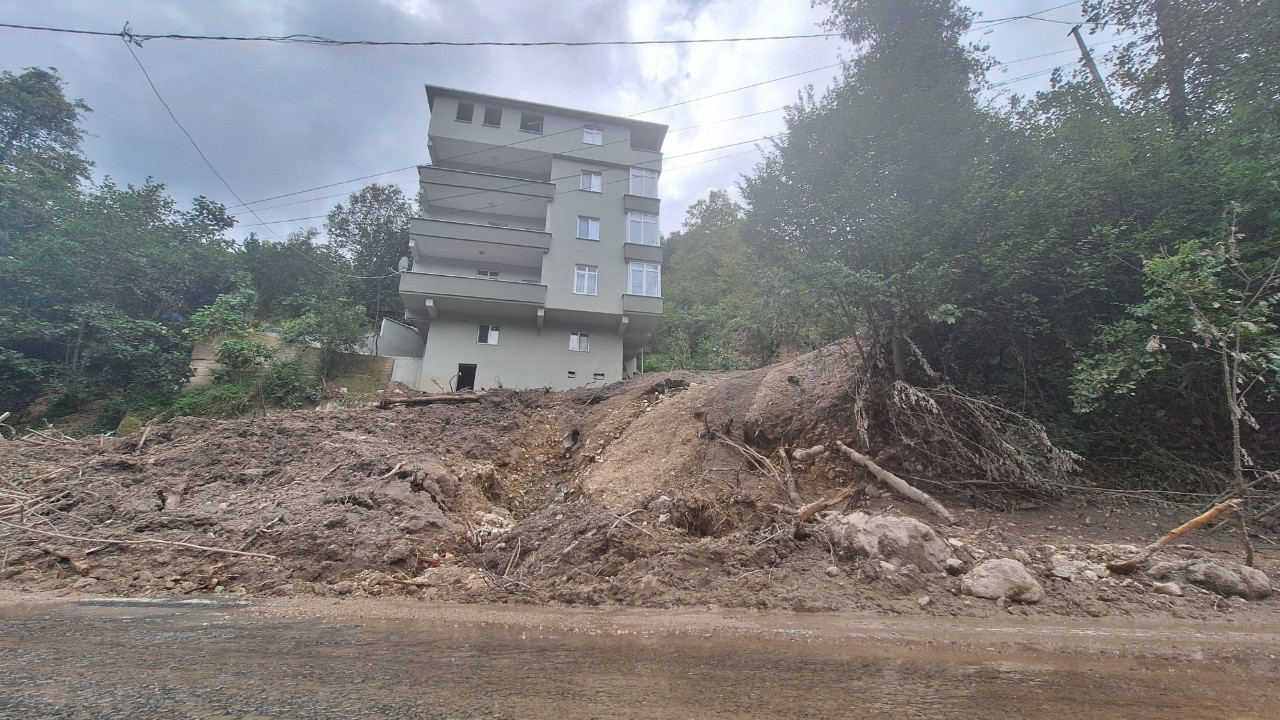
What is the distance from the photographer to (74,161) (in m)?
22.2

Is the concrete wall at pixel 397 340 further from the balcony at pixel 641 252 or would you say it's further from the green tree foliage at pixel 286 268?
the balcony at pixel 641 252

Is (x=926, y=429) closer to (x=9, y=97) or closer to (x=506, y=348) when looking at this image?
(x=506, y=348)

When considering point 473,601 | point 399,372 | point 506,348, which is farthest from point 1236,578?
point 399,372

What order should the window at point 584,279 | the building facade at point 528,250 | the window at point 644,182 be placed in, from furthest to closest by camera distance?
1. the window at point 644,182
2. the window at point 584,279
3. the building facade at point 528,250

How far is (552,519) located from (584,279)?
15.7 m

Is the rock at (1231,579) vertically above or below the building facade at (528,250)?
below

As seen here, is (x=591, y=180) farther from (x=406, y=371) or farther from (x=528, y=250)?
(x=406, y=371)

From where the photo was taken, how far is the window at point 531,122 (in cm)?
2345

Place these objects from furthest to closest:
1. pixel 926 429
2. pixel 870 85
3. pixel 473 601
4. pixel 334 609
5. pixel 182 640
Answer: pixel 870 85 < pixel 926 429 < pixel 473 601 < pixel 334 609 < pixel 182 640

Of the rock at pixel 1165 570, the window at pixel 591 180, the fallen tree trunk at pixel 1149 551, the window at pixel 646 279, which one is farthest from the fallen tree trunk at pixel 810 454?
the window at pixel 591 180

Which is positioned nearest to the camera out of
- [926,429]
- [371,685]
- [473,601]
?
[371,685]

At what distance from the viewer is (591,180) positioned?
22828 millimetres

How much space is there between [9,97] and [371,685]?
3401 centimetres

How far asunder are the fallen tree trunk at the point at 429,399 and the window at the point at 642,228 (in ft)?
37.1
